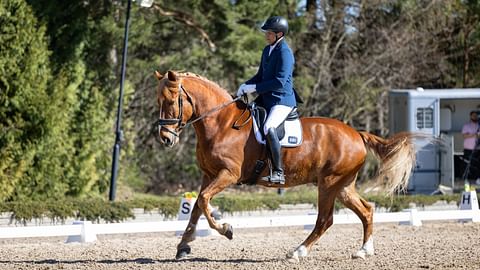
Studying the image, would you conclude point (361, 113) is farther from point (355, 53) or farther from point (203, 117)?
point (203, 117)

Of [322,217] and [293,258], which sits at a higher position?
[322,217]

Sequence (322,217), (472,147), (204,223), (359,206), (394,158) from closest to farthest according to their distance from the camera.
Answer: (322,217), (359,206), (394,158), (204,223), (472,147)

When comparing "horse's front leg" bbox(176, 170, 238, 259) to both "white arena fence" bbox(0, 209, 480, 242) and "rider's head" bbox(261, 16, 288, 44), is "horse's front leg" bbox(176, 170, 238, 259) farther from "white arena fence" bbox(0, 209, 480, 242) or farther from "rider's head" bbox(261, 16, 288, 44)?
"white arena fence" bbox(0, 209, 480, 242)

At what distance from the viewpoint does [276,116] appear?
30.6ft

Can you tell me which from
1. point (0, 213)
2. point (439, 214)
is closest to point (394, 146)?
point (439, 214)

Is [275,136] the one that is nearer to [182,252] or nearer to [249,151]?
[249,151]

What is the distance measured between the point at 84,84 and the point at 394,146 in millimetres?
10146

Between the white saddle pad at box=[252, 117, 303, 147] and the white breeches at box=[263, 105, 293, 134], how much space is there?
0.11m

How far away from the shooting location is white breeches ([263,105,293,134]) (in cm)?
926

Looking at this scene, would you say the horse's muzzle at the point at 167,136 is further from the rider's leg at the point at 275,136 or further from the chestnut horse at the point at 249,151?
the rider's leg at the point at 275,136

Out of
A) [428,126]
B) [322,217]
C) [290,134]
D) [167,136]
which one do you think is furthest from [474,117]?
[167,136]

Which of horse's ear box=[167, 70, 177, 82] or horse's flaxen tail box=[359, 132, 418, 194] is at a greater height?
horse's ear box=[167, 70, 177, 82]

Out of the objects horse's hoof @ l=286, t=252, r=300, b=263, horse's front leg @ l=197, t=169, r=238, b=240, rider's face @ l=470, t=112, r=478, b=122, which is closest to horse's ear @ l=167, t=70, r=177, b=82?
horse's front leg @ l=197, t=169, r=238, b=240

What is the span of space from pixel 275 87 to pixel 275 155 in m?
0.74
